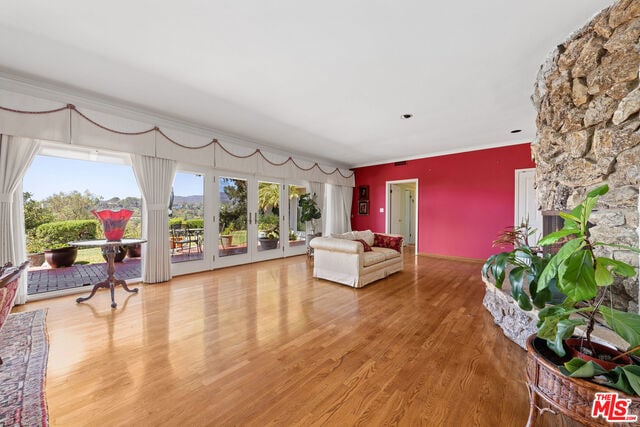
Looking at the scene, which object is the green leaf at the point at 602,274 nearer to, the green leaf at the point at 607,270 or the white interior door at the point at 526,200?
the green leaf at the point at 607,270

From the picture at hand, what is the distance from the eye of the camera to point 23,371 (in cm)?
175

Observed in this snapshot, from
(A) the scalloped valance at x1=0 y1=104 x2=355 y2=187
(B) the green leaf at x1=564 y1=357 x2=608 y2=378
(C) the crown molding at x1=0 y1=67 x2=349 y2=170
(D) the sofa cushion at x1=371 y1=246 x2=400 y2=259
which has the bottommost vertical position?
(D) the sofa cushion at x1=371 y1=246 x2=400 y2=259

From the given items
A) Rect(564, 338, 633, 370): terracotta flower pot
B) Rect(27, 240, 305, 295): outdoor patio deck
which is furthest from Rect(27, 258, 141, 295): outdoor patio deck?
Rect(564, 338, 633, 370): terracotta flower pot

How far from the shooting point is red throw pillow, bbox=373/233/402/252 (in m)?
4.64

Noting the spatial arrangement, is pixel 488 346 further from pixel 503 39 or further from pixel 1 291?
pixel 1 291

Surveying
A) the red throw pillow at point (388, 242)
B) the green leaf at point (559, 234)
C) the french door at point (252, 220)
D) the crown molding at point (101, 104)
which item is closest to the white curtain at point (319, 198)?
the french door at point (252, 220)

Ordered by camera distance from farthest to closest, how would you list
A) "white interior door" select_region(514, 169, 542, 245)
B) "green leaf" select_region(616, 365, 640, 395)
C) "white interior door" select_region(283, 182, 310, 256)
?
1. "white interior door" select_region(283, 182, 310, 256)
2. "white interior door" select_region(514, 169, 542, 245)
3. "green leaf" select_region(616, 365, 640, 395)

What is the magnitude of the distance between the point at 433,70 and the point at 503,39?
0.60 m

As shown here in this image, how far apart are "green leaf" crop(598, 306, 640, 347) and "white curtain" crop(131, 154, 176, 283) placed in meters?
4.76

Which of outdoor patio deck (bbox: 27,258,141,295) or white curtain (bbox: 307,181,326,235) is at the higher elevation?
white curtain (bbox: 307,181,326,235)

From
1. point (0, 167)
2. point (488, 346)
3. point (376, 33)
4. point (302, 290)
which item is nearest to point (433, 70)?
point (376, 33)

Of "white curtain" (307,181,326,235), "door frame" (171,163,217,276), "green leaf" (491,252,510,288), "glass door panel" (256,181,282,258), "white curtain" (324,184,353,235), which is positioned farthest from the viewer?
"white curtain" (324,184,353,235)

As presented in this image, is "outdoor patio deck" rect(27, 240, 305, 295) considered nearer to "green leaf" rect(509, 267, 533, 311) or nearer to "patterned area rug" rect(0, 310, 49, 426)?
"patterned area rug" rect(0, 310, 49, 426)

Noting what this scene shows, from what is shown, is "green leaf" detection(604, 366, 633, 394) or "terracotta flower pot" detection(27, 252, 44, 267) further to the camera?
"terracotta flower pot" detection(27, 252, 44, 267)
